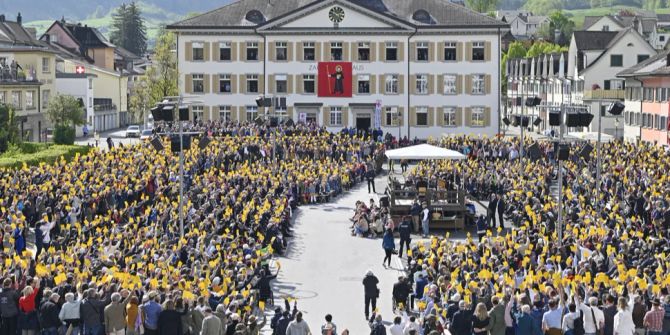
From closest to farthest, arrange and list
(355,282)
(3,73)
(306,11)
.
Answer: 1. (355,282)
2. (3,73)
3. (306,11)

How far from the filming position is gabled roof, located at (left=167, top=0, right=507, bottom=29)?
273ft

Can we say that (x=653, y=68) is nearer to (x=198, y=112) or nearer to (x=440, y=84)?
(x=440, y=84)

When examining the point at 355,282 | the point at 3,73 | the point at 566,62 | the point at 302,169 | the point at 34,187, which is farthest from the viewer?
the point at 566,62

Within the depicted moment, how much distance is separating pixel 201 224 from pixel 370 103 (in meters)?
50.8

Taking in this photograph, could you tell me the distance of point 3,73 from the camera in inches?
2948

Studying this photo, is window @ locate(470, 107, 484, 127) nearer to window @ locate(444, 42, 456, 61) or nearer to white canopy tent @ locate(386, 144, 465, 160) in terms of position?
window @ locate(444, 42, 456, 61)

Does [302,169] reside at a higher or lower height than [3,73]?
lower

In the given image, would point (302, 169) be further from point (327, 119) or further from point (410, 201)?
point (327, 119)

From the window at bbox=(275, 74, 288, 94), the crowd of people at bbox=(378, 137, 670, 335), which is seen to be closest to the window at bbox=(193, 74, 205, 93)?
the window at bbox=(275, 74, 288, 94)

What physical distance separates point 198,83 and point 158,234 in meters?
53.4

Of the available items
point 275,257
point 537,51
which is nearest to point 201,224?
point 275,257

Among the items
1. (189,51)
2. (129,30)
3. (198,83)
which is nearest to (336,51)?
(198,83)

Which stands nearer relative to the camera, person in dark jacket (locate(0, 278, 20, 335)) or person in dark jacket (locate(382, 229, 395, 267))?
person in dark jacket (locate(0, 278, 20, 335))

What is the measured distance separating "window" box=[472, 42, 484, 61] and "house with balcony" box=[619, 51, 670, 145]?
9974 millimetres
